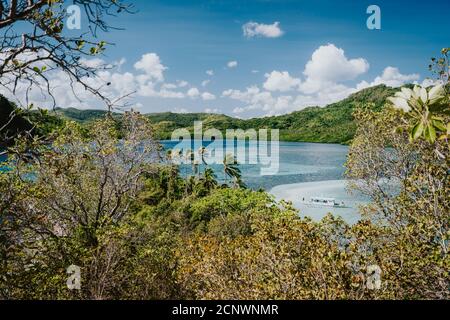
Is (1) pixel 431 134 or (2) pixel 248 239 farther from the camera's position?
(2) pixel 248 239

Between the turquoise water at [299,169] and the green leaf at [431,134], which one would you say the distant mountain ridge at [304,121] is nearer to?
the turquoise water at [299,169]

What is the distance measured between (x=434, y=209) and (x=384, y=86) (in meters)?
210

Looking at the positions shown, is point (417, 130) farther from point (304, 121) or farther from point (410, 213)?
point (304, 121)

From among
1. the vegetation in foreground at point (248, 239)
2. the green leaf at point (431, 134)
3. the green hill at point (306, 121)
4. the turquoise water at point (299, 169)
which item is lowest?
the turquoise water at point (299, 169)

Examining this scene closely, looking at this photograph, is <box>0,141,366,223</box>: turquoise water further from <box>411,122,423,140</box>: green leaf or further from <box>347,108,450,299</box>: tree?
<box>411,122,423,140</box>: green leaf

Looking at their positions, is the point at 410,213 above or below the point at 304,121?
below

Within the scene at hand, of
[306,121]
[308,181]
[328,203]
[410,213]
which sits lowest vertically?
[328,203]

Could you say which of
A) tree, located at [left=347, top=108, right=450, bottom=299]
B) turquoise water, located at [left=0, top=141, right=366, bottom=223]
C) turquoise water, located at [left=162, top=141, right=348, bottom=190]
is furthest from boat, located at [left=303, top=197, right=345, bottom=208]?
tree, located at [left=347, top=108, right=450, bottom=299]

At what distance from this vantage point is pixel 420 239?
7258 millimetres

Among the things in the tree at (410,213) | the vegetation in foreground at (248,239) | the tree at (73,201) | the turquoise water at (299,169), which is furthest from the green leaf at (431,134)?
the turquoise water at (299,169)

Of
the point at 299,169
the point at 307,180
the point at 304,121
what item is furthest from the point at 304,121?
the point at 307,180
